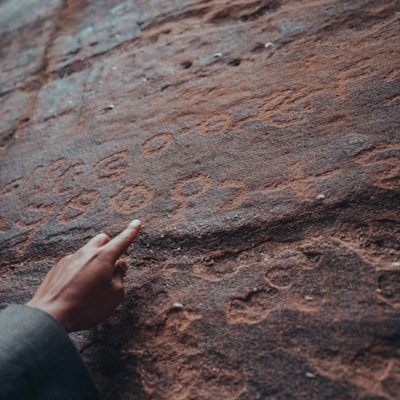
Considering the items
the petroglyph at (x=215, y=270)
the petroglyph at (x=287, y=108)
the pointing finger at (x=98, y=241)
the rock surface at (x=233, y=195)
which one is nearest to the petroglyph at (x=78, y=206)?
the rock surface at (x=233, y=195)

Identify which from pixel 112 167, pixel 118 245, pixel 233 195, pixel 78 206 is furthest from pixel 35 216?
pixel 233 195

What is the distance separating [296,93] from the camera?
1.52 m

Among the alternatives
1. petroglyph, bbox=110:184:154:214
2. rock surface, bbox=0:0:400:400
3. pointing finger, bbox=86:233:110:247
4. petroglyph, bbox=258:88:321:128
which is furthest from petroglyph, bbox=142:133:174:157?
pointing finger, bbox=86:233:110:247

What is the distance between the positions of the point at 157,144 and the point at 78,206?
1.26 ft

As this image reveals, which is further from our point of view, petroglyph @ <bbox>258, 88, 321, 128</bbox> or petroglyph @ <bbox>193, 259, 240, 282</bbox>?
petroglyph @ <bbox>258, 88, 321, 128</bbox>

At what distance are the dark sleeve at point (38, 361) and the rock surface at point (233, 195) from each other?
0.36 ft

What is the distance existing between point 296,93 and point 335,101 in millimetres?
163

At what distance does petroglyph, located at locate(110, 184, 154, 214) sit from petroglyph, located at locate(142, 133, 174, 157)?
7.1 inches

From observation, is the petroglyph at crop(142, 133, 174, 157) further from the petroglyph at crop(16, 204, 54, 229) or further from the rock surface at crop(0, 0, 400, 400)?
the petroglyph at crop(16, 204, 54, 229)

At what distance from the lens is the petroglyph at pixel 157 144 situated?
1579 mm

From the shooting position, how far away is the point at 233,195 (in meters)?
1.28

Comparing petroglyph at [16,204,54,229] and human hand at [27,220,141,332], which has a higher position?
human hand at [27,220,141,332]

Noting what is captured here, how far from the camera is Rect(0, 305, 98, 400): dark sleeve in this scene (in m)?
0.85

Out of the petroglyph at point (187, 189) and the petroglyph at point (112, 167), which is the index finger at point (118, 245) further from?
the petroglyph at point (112, 167)
